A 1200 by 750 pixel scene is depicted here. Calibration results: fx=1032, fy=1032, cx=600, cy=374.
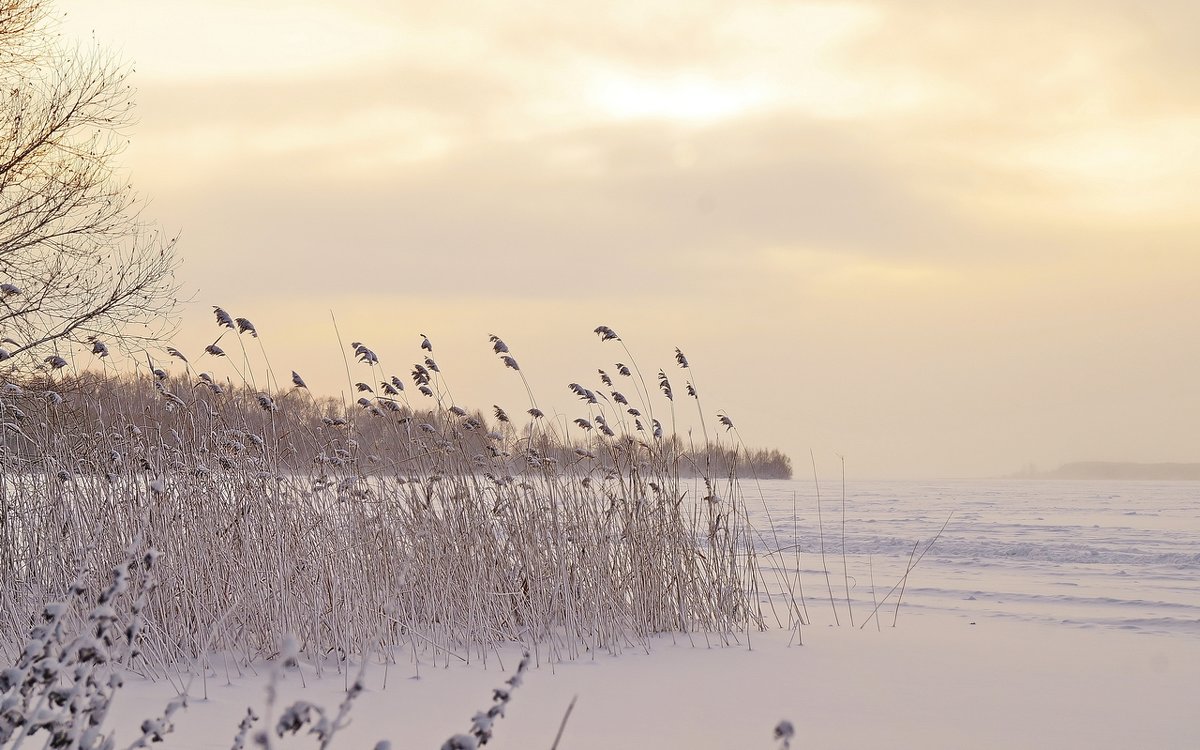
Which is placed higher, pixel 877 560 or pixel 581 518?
pixel 581 518

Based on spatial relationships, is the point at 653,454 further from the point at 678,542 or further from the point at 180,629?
the point at 180,629

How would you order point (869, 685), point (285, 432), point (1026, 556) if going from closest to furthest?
point (869, 685) < point (285, 432) < point (1026, 556)

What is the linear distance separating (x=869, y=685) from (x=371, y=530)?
292cm

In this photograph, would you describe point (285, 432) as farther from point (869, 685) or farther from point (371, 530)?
point (869, 685)

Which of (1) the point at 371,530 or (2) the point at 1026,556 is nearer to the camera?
(1) the point at 371,530

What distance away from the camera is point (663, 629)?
257 inches

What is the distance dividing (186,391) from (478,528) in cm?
232

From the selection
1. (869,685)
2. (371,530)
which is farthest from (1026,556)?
(371,530)

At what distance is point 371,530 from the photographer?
6.06m

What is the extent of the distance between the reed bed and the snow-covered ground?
0.28 m

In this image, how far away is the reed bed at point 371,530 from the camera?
5.55 meters

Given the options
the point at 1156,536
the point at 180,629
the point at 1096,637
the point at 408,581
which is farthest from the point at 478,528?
the point at 1156,536

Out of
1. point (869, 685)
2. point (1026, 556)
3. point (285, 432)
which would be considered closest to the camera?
point (869, 685)

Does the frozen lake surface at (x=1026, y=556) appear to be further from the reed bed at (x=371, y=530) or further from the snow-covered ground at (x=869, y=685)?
the reed bed at (x=371, y=530)
